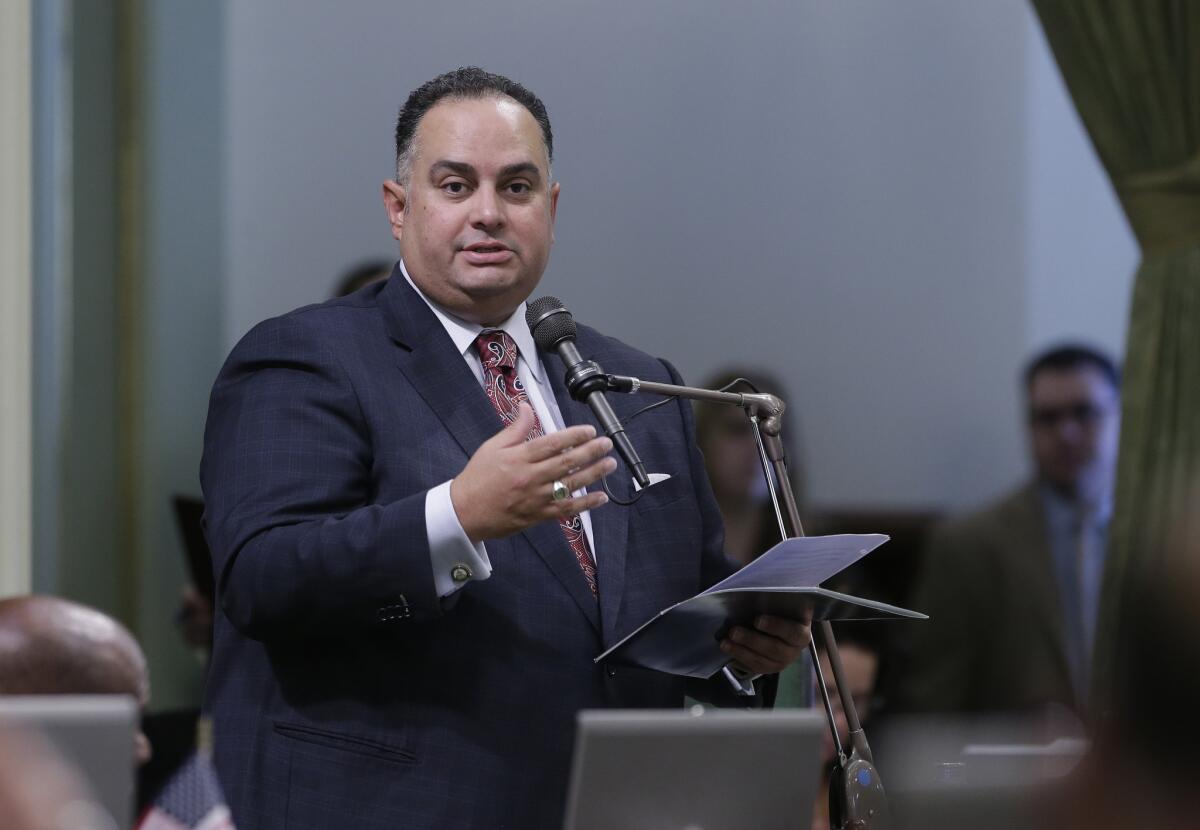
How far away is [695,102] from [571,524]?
2163 millimetres

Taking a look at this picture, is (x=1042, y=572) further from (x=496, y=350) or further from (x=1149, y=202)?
(x=496, y=350)

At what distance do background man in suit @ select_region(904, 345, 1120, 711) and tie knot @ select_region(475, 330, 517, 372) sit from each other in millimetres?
2108

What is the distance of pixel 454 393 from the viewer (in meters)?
2.05

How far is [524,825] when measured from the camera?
1.93 metres

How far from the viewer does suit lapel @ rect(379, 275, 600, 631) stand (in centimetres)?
201

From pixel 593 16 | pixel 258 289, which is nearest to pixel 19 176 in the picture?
pixel 258 289

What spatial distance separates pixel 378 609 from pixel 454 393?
1.12ft

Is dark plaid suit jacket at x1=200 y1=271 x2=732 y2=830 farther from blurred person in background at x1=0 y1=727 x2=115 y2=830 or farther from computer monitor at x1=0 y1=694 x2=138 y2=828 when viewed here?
blurred person in background at x1=0 y1=727 x2=115 y2=830

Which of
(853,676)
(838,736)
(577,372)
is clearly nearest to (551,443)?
(577,372)

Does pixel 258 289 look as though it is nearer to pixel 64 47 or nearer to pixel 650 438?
pixel 64 47

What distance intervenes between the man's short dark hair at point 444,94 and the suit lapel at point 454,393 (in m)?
0.21

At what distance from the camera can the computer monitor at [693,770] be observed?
1.44 metres

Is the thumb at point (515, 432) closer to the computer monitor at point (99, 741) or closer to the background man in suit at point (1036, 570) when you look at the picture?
the computer monitor at point (99, 741)

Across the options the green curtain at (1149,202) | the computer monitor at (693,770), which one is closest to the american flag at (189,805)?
the computer monitor at (693,770)
